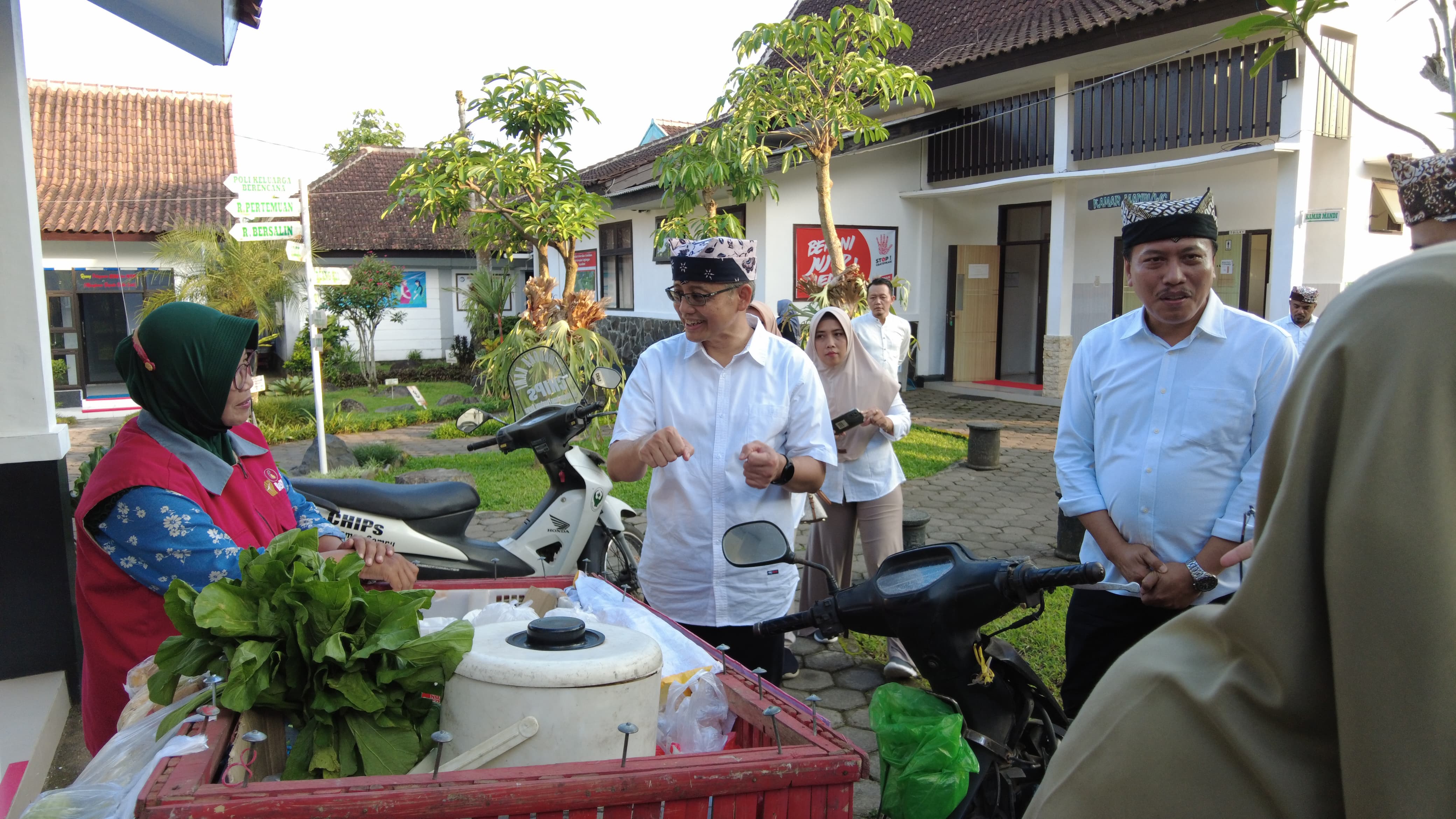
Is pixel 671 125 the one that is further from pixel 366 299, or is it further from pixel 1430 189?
pixel 1430 189

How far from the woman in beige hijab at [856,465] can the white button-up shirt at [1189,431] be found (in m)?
1.77

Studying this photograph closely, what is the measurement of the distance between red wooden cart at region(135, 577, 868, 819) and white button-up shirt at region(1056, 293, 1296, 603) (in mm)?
1436

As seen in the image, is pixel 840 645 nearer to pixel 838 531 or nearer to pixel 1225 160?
pixel 838 531

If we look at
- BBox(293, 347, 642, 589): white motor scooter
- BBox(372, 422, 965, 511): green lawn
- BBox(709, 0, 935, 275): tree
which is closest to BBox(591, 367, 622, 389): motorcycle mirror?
BBox(293, 347, 642, 589): white motor scooter

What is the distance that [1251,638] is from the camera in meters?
0.74

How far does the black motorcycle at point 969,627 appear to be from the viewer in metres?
1.71

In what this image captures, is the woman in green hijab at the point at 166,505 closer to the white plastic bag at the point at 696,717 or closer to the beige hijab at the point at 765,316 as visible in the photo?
the white plastic bag at the point at 696,717

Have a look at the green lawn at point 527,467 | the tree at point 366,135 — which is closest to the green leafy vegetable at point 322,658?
the green lawn at point 527,467

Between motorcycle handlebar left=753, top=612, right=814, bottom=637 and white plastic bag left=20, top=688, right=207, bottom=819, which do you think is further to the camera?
motorcycle handlebar left=753, top=612, right=814, bottom=637

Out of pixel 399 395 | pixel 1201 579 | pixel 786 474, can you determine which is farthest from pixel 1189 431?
pixel 399 395

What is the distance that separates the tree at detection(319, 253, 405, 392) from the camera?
18281 millimetres

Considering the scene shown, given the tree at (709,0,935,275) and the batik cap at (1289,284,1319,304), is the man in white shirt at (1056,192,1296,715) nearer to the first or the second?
the tree at (709,0,935,275)

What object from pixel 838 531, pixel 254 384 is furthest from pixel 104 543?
pixel 838 531

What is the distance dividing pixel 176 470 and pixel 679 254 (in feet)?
4.56
